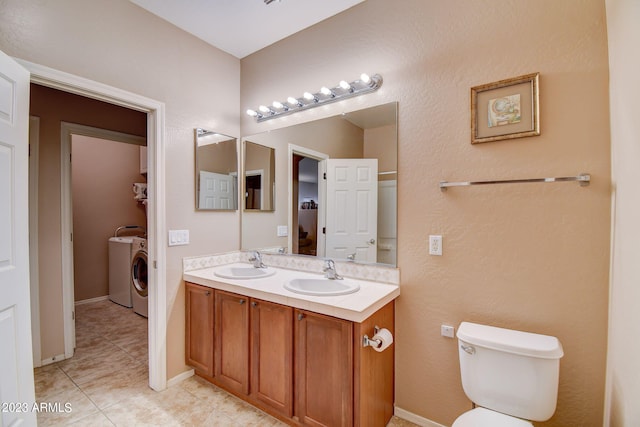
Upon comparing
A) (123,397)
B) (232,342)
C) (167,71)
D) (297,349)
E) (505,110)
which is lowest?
(123,397)

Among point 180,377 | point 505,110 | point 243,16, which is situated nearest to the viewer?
point 505,110

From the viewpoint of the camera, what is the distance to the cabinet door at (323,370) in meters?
1.46

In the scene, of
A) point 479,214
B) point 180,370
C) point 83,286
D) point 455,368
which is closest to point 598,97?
point 479,214

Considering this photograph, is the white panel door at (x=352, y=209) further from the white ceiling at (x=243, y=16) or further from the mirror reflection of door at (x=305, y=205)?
the white ceiling at (x=243, y=16)

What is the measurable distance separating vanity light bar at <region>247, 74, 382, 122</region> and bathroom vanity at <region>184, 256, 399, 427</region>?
134cm

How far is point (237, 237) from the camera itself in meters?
2.74

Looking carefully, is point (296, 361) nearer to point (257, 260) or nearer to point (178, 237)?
point (257, 260)

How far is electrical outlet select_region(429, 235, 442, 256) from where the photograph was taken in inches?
67.1

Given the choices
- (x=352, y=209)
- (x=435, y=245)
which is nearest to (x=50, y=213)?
(x=352, y=209)

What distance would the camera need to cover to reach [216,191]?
8.30 ft

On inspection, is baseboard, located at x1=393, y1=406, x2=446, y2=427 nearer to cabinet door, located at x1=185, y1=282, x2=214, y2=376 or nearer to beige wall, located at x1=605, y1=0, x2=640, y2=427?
beige wall, located at x1=605, y1=0, x2=640, y2=427

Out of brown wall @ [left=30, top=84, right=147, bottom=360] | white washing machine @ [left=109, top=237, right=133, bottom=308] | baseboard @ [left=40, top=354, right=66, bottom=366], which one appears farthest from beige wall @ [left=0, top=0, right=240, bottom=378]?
white washing machine @ [left=109, top=237, right=133, bottom=308]

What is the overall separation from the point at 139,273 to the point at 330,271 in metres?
2.98

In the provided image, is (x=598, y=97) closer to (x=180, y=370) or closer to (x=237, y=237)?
(x=237, y=237)
